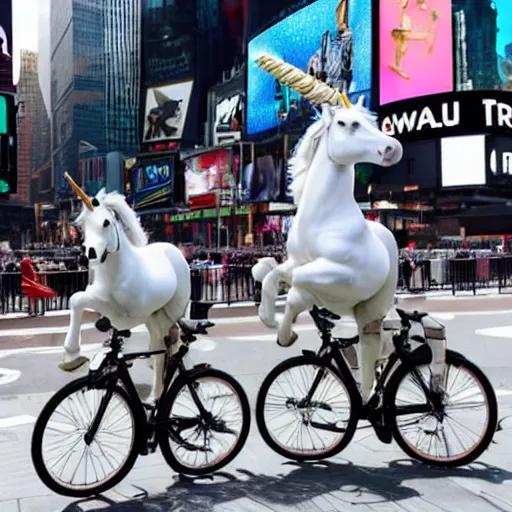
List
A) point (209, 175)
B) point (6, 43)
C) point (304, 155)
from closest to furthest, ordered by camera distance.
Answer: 1. point (304, 155)
2. point (6, 43)
3. point (209, 175)

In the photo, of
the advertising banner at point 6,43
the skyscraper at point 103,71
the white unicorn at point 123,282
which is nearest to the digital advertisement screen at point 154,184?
the skyscraper at point 103,71

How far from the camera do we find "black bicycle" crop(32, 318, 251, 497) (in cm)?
427

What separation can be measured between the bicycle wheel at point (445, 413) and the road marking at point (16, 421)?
11.6 feet

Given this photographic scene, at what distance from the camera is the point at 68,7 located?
10800 centimetres

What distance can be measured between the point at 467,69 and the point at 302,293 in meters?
60.0

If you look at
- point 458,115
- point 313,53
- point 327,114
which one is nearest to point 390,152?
point 327,114

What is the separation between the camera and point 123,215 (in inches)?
199

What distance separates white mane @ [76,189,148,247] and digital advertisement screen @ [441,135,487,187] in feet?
116

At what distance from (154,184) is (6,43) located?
4246 cm

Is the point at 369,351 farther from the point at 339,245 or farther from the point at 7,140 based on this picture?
the point at 7,140

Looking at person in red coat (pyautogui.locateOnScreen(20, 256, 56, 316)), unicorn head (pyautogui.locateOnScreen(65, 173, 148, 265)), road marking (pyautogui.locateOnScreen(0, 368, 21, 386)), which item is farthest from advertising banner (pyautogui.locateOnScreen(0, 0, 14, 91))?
unicorn head (pyautogui.locateOnScreen(65, 173, 148, 265))

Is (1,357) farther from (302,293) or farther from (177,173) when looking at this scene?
(177,173)

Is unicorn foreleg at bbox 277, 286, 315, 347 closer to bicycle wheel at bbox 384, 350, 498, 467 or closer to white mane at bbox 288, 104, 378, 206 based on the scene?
bicycle wheel at bbox 384, 350, 498, 467

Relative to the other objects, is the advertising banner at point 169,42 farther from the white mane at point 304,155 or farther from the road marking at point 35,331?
the white mane at point 304,155
